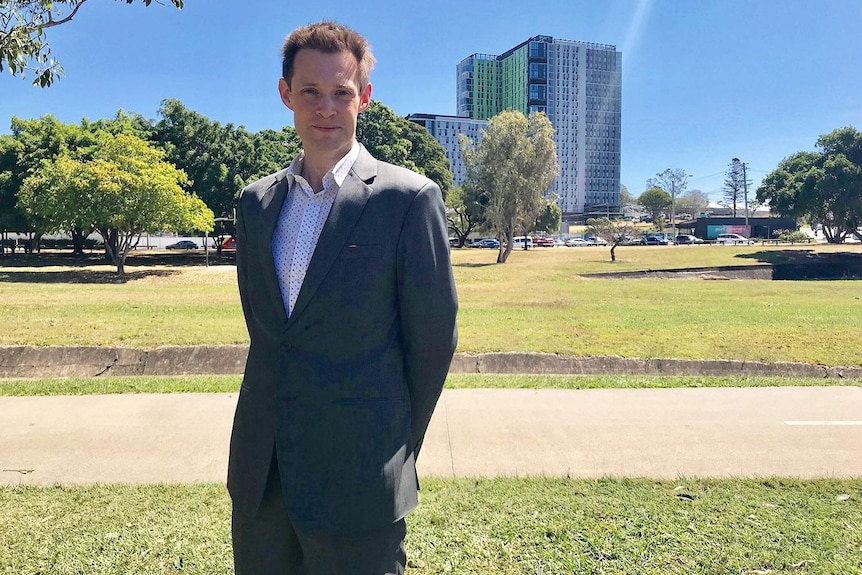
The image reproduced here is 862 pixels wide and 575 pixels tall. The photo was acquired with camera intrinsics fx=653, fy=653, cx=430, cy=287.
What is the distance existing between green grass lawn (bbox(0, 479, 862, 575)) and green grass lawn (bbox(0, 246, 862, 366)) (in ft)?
17.4

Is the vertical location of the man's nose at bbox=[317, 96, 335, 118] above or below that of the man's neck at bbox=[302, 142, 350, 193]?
above

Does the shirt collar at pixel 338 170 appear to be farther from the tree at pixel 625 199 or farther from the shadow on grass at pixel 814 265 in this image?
the tree at pixel 625 199

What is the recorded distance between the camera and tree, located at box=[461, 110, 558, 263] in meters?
39.6

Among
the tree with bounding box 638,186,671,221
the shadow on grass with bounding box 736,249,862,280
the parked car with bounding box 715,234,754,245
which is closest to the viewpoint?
the shadow on grass with bounding box 736,249,862,280

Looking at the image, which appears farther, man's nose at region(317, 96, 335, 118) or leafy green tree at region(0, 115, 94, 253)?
leafy green tree at region(0, 115, 94, 253)

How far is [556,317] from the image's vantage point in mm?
13969

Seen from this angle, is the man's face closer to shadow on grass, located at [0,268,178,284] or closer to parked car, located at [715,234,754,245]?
shadow on grass, located at [0,268,178,284]

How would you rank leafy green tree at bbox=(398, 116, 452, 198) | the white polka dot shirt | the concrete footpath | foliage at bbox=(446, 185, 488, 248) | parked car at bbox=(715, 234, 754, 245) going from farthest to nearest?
parked car at bbox=(715, 234, 754, 245)
foliage at bbox=(446, 185, 488, 248)
leafy green tree at bbox=(398, 116, 452, 198)
the concrete footpath
the white polka dot shirt

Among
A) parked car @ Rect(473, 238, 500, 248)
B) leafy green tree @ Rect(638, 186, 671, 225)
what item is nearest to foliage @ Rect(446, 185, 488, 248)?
parked car @ Rect(473, 238, 500, 248)

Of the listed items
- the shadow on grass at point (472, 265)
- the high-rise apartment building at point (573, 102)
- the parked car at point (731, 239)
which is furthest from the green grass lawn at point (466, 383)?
the high-rise apartment building at point (573, 102)

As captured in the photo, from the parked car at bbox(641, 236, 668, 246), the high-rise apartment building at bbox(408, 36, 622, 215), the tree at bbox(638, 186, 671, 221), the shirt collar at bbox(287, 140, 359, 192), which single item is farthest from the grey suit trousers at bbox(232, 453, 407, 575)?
the high-rise apartment building at bbox(408, 36, 622, 215)

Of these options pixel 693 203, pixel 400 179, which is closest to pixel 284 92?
pixel 400 179

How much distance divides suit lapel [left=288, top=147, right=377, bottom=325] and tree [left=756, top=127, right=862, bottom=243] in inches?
1867

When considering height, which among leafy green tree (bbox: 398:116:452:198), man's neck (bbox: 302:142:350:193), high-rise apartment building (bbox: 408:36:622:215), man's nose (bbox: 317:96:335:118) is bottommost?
man's neck (bbox: 302:142:350:193)
